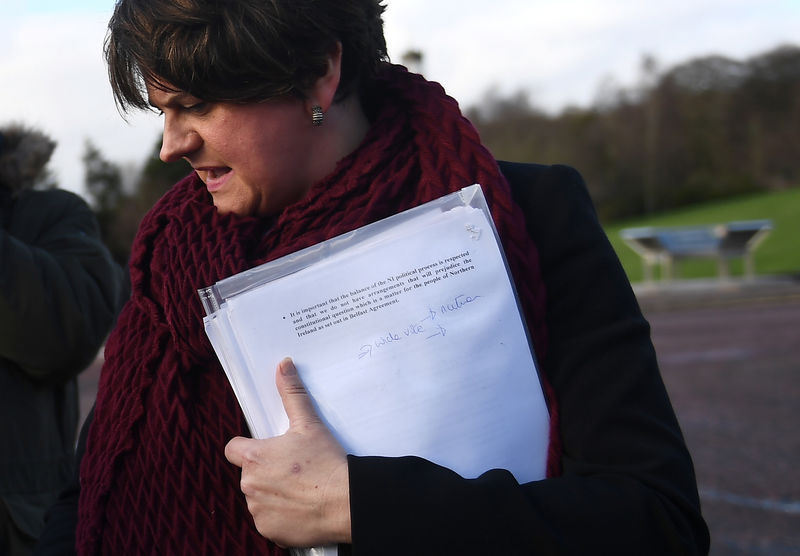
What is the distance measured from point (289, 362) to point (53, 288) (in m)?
1.23

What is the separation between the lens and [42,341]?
2.24 metres

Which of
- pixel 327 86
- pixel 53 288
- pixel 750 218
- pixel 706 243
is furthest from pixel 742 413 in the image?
pixel 750 218

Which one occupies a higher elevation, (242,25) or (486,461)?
(242,25)

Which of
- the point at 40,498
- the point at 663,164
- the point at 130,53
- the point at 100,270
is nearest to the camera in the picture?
the point at 130,53

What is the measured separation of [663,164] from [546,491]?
46325 mm

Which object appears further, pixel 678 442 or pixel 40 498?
pixel 40 498

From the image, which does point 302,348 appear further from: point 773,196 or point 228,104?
point 773,196

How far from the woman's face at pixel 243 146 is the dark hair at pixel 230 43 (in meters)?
0.03

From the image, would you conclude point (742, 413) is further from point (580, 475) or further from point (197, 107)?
point (197, 107)

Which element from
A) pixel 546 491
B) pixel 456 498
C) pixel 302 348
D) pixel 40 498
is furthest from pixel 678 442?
pixel 40 498

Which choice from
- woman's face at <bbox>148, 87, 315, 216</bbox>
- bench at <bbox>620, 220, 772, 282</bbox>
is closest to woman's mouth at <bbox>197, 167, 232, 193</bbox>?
woman's face at <bbox>148, 87, 315, 216</bbox>

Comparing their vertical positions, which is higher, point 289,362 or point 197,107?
point 197,107

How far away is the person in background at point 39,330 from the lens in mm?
2205

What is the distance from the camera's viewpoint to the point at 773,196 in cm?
4047
